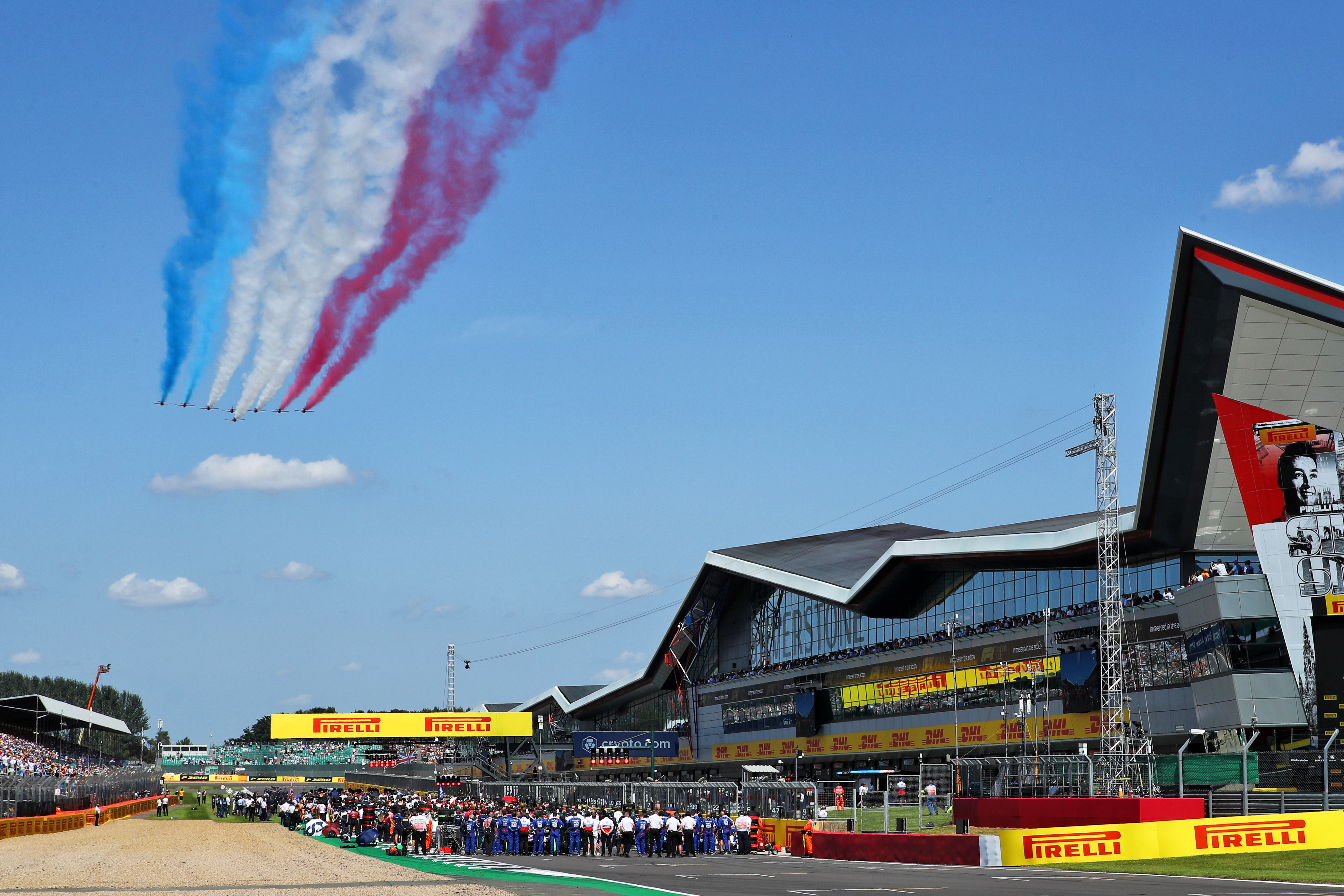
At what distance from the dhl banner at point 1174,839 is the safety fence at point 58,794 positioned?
1427 inches

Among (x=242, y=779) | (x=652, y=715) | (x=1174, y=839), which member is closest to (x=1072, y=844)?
(x=1174, y=839)

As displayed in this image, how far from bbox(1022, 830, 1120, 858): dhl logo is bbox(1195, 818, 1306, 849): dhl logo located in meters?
2.59

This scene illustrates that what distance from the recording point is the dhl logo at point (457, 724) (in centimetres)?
10238

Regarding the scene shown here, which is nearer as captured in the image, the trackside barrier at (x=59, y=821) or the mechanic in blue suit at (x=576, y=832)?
the mechanic in blue suit at (x=576, y=832)

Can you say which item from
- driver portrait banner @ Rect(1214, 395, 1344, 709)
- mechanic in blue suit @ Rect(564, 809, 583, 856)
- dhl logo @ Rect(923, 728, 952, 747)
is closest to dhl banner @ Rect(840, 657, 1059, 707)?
dhl logo @ Rect(923, 728, 952, 747)

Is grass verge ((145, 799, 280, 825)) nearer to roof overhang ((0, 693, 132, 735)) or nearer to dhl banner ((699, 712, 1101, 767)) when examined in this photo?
roof overhang ((0, 693, 132, 735))

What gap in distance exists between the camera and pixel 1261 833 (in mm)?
32875

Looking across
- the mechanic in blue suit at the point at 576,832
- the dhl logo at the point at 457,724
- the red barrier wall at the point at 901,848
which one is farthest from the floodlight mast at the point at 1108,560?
the dhl logo at the point at 457,724

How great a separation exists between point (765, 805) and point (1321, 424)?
2652 cm

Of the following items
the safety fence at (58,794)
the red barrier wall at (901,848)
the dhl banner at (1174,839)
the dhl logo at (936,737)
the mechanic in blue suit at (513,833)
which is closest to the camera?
the dhl banner at (1174,839)

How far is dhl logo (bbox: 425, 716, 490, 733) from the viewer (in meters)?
102

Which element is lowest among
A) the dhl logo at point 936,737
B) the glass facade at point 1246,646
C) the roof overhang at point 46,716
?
the dhl logo at point 936,737

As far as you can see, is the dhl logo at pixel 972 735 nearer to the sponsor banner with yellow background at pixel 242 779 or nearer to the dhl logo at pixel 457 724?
the dhl logo at pixel 457 724

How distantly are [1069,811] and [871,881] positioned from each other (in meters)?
13.1
